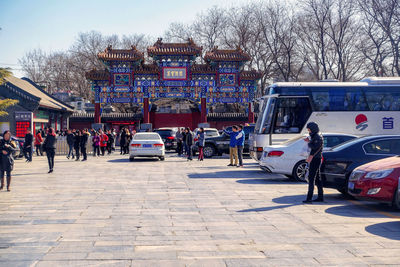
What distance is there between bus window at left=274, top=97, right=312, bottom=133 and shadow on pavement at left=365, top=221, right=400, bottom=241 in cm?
1051

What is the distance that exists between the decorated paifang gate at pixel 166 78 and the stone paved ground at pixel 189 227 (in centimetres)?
2297

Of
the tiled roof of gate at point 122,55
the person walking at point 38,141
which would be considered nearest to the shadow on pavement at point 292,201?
the person walking at point 38,141

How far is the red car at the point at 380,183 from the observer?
328 inches

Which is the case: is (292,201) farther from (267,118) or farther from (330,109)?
(330,109)

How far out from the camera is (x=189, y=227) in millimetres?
7016

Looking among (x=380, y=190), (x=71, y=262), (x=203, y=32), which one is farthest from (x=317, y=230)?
(x=203, y=32)

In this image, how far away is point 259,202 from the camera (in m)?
9.50

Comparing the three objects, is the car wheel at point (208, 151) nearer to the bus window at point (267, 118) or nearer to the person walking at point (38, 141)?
the bus window at point (267, 118)

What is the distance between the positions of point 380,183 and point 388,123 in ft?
38.8

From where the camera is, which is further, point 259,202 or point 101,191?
point 101,191

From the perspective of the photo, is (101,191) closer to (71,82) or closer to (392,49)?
(392,49)

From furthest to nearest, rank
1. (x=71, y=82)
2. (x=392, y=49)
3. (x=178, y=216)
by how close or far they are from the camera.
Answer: (x=71, y=82) → (x=392, y=49) → (x=178, y=216)

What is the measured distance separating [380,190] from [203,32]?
43.1 metres


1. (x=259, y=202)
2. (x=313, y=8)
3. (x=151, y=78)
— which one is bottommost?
(x=259, y=202)
